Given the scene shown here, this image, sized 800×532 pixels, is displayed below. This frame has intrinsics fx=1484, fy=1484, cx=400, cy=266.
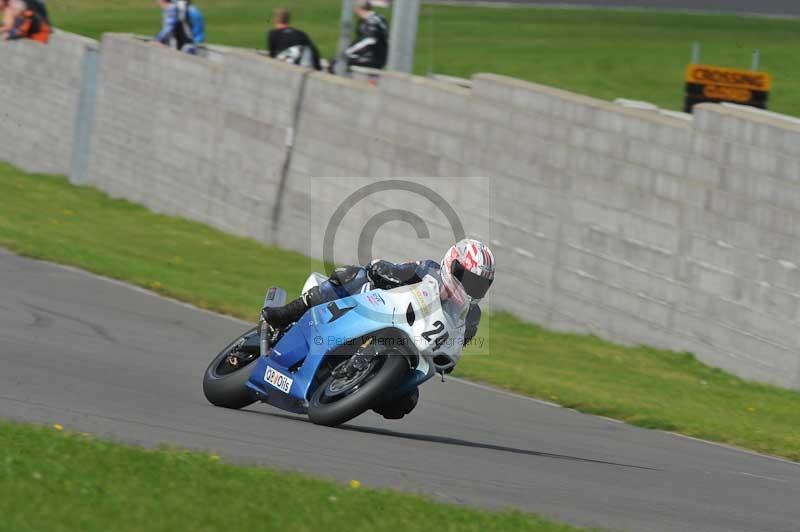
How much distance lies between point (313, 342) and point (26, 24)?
17.5 m

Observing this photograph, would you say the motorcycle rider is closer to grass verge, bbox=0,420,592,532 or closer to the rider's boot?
the rider's boot

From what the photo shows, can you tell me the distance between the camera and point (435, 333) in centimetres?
929

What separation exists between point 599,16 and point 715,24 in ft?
10.2

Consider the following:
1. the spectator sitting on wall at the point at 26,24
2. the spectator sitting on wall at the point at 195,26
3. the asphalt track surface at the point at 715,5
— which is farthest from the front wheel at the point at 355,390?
the asphalt track surface at the point at 715,5

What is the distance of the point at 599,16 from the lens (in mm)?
34719

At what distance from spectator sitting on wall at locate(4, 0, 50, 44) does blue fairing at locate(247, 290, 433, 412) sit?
16799 millimetres

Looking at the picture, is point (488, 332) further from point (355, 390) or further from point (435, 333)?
point (355, 390)

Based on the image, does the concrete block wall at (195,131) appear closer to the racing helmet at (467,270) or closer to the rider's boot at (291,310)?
the rider's boot at (291,310)

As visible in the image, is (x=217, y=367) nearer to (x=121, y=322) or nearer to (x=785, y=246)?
(x=121, y=322)

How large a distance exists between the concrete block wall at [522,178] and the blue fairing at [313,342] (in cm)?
653

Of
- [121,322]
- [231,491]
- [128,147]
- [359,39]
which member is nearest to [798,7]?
[359,39]

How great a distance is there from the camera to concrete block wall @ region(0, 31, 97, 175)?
2472 centimetres

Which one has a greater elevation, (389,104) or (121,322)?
(389,104)

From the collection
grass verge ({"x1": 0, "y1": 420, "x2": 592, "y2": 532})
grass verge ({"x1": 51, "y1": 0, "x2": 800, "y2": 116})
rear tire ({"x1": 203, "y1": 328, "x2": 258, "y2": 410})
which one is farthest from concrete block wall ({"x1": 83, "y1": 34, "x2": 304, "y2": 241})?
grass verge ({"x1": 0, "y1": 420, "x2": 592, "y2": 532})
